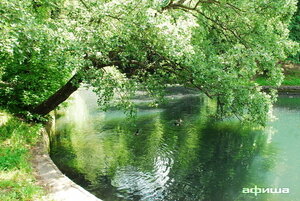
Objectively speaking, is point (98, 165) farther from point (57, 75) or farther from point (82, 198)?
point (82, 198)

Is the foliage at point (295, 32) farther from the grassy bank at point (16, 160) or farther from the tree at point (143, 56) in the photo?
the grassy bank at point (16, 160)

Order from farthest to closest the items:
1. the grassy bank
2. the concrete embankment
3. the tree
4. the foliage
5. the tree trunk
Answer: the foliage < the tree trunk < the tree < the concrete embankment < the grassy bank

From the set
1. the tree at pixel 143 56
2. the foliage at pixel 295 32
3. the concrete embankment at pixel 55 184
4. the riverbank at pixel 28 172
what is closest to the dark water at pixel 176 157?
the riverbank at pixel 28 172

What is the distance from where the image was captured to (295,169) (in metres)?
12.5

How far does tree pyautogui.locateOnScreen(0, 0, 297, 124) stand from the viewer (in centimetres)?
982

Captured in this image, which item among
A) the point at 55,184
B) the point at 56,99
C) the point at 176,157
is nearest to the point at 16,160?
the point at 55,184

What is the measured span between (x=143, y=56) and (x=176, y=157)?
17.1 ft

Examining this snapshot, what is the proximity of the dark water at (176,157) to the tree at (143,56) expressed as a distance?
8.01 feet

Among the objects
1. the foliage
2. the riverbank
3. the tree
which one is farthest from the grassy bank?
the foliage

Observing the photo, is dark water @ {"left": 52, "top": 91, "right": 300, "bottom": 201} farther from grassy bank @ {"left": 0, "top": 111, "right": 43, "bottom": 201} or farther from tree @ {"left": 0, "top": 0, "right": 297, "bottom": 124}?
tree @ {"left": 0, "top": 0, "right": 297, "bottom": 124}

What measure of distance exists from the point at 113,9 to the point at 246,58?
512 centimetres

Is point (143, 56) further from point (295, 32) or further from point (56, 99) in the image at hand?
point (295, 32)

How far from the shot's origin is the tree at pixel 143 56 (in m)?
9.82

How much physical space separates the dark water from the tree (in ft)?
8.01
